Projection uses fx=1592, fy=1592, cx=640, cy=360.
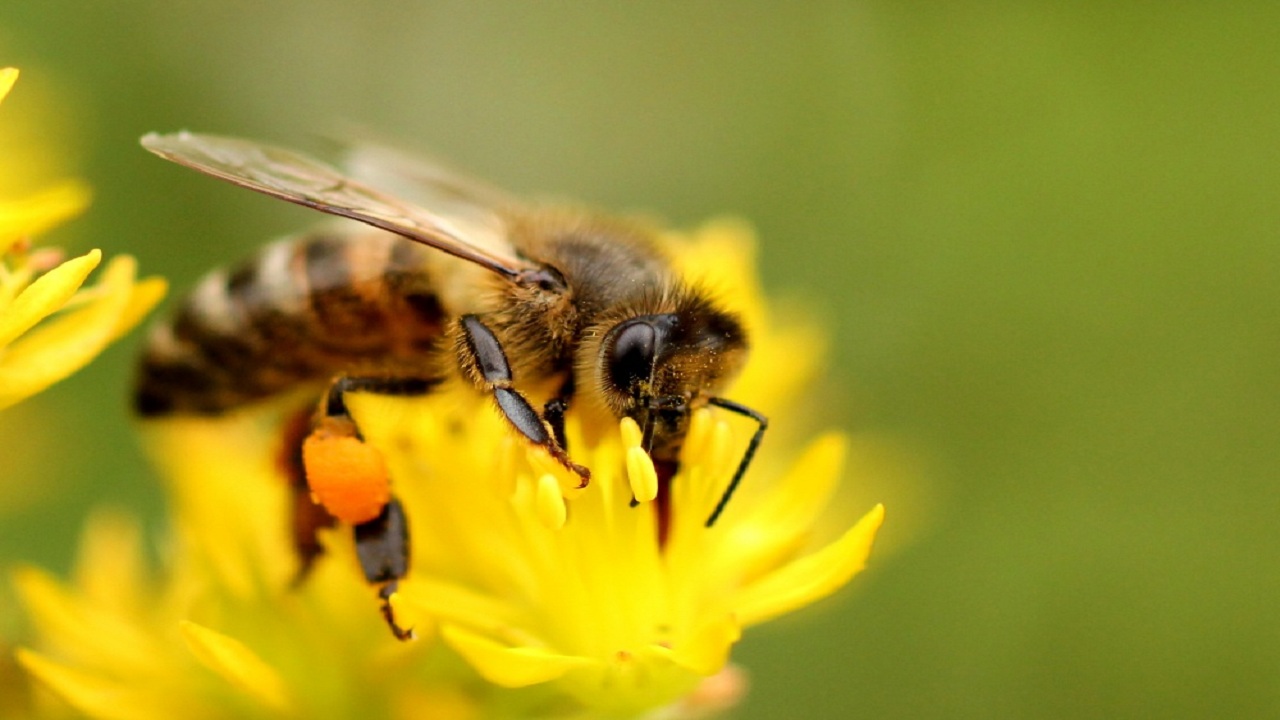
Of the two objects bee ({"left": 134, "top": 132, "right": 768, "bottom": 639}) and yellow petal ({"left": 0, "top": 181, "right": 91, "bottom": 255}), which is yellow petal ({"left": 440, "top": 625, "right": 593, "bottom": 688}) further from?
yellow petal ({"left": 0, "top": 181, "right": 91, "bottom": 255})

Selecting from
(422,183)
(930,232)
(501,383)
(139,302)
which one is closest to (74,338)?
(139,302)

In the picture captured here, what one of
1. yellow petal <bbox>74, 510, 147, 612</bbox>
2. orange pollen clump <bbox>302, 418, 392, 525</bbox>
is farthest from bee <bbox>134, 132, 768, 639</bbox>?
yellow petal <bbox>74, 510, 147, 612</bbox>

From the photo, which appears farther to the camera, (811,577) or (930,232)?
(930,232)

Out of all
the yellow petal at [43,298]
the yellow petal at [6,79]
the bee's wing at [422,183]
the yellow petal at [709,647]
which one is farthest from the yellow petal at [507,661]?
the bee's wing at [422,183]

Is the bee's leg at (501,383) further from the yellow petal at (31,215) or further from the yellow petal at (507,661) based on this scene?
the yellow petal at (31,215)

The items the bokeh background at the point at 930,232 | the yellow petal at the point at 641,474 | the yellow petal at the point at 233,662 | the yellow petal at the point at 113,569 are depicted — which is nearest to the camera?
the yellow petal at the point at 233,662

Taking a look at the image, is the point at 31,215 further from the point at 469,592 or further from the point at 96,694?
the point at 469,592
